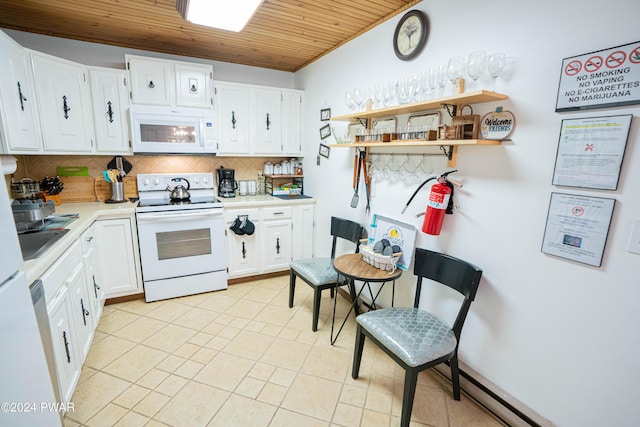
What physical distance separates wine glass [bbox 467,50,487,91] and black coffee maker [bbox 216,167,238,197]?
272 centimetres

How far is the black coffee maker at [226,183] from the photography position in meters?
3.49

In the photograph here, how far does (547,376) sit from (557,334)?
0.78 ft

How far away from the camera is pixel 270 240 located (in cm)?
338

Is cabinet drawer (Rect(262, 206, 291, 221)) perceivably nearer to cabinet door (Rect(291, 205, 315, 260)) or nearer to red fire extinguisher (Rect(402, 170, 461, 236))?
cabinet door (Rect(291, 205, 315, 260))

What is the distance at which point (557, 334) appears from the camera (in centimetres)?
142

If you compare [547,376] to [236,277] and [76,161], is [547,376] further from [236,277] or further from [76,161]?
[76,161]

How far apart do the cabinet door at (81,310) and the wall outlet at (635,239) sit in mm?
2830

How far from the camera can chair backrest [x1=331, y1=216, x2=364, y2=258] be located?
2650 mm

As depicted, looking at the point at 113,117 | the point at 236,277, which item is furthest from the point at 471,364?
the point at 113,117

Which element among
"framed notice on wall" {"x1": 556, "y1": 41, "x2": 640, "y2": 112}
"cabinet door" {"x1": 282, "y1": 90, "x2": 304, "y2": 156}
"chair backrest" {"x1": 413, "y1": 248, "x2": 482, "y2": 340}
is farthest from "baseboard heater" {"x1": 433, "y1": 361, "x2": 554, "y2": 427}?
"cabinet door" {"x1": 282, "y1": 90, "x2": 304, "y2": 156}

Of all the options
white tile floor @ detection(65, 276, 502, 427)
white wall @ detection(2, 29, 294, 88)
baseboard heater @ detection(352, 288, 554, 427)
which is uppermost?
white wall @ detection(2, 29, 294, 88)

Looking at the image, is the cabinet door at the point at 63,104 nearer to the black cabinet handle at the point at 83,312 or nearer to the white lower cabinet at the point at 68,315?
the white lower cabinet at the point at 68,315

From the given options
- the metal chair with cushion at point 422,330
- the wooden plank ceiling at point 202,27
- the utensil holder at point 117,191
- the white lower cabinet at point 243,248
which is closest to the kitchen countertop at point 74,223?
the utensil holder at point 117,191

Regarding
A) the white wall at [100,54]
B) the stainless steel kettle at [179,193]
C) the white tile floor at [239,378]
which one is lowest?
the white tile floor at [239,378]
